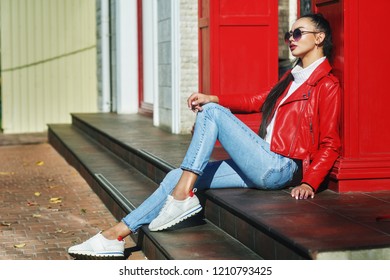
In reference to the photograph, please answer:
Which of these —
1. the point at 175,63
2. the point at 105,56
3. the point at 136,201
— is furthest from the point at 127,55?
the point at 136,201

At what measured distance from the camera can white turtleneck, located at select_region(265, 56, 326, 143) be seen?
5.50 meters

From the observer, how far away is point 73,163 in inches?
416

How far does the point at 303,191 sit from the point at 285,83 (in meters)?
0.83

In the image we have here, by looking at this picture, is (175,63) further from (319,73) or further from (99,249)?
(99,249)

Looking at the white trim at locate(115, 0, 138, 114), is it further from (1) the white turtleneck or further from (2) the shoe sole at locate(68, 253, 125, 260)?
(2) the shoe sole at locate(68, 253, 125, 260)

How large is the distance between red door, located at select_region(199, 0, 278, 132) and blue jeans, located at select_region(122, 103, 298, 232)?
3304 millimetres

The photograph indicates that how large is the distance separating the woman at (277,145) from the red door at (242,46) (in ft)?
10.5

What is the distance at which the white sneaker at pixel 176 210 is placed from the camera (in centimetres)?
532

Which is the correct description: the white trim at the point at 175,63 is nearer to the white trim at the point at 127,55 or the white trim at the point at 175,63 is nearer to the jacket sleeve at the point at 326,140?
the white trim at the point at 127,55

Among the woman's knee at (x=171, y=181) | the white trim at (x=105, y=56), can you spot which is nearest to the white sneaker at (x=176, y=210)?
the woman's knee at (x=171, y=181)

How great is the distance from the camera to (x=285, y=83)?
18.8ft

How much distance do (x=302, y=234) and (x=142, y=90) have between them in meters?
9.33

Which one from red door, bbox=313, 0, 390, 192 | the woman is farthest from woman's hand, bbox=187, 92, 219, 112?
red door, bbox=313, 0, 390, 192

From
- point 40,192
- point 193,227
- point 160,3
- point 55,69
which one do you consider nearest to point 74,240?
point 193,227
